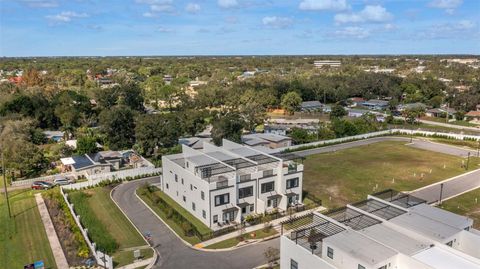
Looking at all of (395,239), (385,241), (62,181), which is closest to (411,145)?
(395,239)

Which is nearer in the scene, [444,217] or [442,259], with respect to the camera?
[442,259]

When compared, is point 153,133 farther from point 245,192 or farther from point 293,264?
point 293,264

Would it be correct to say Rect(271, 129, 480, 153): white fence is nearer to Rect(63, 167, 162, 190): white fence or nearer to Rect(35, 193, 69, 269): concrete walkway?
Rect(63, 167, 162, 190): white fence

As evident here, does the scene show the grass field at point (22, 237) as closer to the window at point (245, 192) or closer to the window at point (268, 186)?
the window at point (245, 192)

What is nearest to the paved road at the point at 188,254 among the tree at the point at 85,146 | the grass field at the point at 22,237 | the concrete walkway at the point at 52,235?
the concrete walkway at the point at 52,235

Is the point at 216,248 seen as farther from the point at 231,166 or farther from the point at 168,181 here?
the point at 168,181

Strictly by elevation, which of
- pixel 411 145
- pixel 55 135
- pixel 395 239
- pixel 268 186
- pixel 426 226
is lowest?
pixel 411 145
